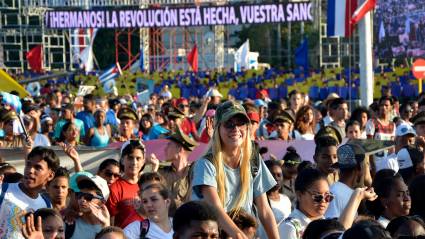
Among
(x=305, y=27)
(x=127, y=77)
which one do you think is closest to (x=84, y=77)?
(x=127, y=77)

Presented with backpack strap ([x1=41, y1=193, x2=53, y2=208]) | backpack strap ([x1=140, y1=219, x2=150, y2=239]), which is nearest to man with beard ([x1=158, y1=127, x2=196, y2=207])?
backpack strap ([x1=41, y1=193, x2=53, y2=208])

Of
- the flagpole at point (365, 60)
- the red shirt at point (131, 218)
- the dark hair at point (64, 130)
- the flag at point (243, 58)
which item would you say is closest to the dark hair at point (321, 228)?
the red shirt at point (131, 218)

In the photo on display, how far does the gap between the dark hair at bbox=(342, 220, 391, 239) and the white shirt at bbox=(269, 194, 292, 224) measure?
441 centimetres

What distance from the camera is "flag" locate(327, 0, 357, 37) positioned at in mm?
23062

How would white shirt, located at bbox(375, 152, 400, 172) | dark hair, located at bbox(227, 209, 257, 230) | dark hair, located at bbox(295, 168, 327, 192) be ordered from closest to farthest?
Result: dark hair, located at bbox(227, 209, 257, 230) < dark hair, located at bbox(295, 168, 327, 192) < white shirt, located at bbox(375, 152, 400, 172)

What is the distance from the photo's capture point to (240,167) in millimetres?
7812

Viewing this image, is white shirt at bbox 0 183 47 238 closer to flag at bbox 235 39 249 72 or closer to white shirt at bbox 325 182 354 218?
white shirt at bbox 325 182 354 218

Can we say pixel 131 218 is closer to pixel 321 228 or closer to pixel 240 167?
pixel 240 167

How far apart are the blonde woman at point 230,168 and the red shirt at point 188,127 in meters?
7.48

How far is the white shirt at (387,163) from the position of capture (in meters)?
12.0

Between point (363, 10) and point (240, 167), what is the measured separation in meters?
14.8

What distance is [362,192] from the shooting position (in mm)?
8156

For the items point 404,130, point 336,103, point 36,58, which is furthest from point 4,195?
point 36,58

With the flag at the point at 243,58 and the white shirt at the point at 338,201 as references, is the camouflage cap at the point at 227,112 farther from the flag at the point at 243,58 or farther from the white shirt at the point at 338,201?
the flag at the point at 243,58
